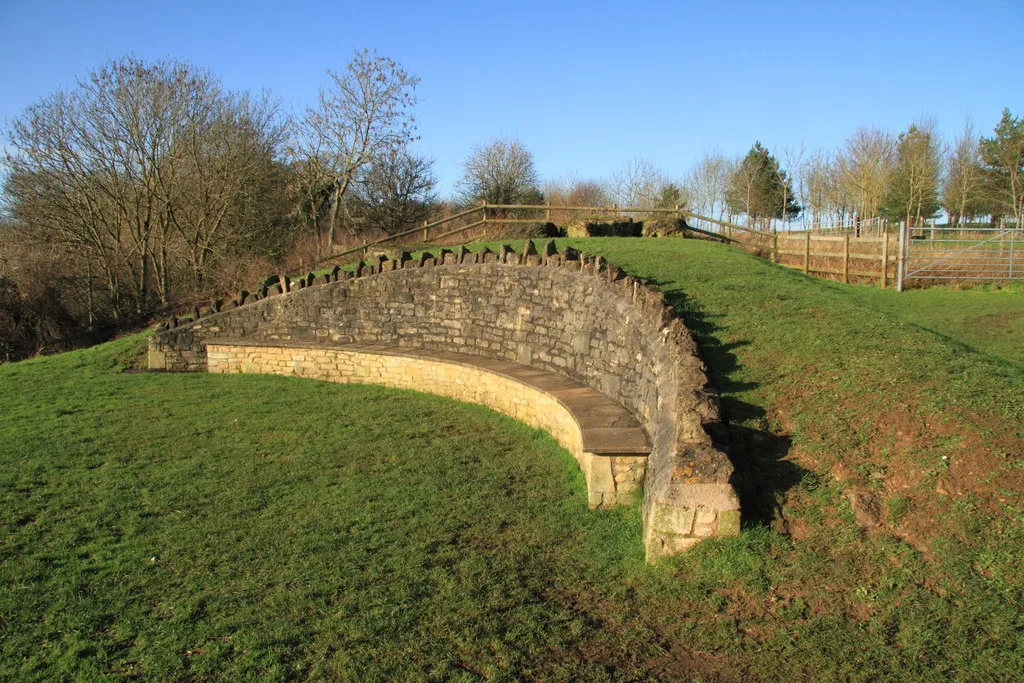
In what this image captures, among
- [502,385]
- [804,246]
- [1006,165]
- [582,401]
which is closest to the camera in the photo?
[582,401]

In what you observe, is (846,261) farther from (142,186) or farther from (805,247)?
(142,186)

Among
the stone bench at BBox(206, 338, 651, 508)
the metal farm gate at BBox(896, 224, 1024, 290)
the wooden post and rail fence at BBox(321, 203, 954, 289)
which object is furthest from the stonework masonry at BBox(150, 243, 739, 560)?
the metal farm gate at BBox(896, 224, 1024, 290)

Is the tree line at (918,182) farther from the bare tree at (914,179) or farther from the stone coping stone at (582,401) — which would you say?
the stone coping stone at (582,401)

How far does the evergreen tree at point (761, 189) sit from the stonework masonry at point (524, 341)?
33.7 metres

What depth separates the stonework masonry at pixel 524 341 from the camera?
5453mm

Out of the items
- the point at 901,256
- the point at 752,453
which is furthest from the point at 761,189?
the point at 752,453

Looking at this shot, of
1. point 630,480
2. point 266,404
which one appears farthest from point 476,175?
point 630,480

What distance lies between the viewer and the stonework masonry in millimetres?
5453

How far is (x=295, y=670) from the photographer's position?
171 inches

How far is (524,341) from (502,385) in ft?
3.03

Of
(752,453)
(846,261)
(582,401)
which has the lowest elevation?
(582,401)

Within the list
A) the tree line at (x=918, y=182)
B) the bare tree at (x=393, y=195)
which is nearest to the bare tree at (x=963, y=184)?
the tree line at (x=918, y=182)

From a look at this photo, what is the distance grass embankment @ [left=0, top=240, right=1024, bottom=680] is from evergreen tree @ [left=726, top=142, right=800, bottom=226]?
36247 mm

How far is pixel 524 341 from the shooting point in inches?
440
